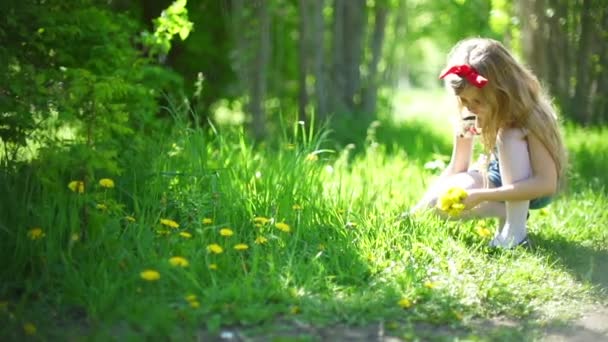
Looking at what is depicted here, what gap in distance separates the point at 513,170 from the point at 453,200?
1.18 feet

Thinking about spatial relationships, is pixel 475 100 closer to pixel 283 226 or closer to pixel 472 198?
pixel 472 198

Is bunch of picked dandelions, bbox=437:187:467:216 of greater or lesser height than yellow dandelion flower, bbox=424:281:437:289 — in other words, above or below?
above

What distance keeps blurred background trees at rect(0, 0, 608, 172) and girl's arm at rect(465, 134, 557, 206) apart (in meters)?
1.72

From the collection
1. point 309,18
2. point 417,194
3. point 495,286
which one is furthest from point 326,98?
point 495,286

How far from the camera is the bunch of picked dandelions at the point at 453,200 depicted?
3.63 meters

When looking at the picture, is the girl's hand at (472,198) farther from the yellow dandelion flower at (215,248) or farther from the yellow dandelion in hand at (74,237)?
the yellow dandelion in hand at (74,237)

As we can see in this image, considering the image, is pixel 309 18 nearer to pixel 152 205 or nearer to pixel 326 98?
pixel 326 98

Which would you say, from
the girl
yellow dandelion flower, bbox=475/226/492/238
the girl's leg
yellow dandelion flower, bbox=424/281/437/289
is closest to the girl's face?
the girl

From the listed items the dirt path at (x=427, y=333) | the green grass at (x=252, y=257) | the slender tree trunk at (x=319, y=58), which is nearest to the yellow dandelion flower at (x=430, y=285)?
the green grass at (x=252, y=257)

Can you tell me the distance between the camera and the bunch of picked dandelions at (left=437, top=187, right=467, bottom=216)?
11.9 ft

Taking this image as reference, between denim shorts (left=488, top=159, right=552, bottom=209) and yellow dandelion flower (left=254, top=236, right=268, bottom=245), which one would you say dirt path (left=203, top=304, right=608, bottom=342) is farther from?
denim shorts (left=488, top=159, right=552, bottom=209)

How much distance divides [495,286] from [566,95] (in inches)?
201

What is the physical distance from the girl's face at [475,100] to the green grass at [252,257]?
1.92ft

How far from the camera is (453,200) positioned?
143 inches
